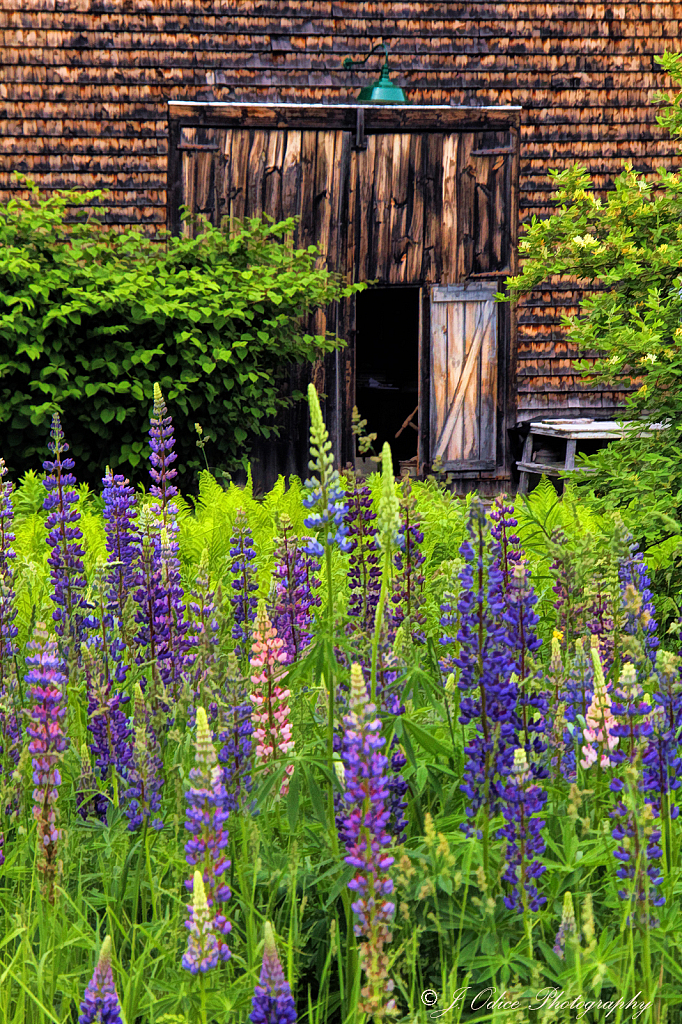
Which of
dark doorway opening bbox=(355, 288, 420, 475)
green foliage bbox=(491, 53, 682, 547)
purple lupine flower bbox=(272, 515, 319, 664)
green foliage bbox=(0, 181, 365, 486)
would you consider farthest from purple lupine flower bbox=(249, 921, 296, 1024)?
dark doorway opening bbox=(355, 288, 420, 475)

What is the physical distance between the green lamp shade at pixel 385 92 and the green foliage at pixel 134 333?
4.62 feet

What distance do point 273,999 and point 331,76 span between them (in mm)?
10160

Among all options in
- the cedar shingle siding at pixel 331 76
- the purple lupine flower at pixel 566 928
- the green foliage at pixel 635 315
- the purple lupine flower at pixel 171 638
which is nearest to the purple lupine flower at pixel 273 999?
the purple lupine flower at pixel 566 928

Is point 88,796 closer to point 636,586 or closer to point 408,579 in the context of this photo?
point 408,579

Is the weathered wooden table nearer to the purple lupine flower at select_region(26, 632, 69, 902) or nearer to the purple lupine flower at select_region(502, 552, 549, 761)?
the purple lupine flower at select_region(502, 552, 549, 761)

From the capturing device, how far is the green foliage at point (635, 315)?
209 inches

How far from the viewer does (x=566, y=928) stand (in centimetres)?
211

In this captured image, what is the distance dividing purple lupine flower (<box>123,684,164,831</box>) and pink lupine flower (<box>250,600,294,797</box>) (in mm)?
268

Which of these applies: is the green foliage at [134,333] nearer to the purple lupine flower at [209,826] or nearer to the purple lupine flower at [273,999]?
the purple lupine flower at [209,826]

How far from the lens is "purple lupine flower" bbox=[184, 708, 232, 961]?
1946 mm

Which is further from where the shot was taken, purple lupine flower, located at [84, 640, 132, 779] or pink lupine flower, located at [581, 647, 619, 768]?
purple lupine flower, located at [84, 640, 132, 779]

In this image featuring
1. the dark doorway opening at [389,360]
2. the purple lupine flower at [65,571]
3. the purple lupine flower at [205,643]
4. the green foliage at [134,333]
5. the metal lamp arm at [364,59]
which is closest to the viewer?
the purple lupine flower at [205,643]

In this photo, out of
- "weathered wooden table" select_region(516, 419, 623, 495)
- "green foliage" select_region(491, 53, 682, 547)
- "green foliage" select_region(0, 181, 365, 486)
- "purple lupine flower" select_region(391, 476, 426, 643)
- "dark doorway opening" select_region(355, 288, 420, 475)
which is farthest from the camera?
"dark doorway opening" select_region(355, 288, 420, 475)

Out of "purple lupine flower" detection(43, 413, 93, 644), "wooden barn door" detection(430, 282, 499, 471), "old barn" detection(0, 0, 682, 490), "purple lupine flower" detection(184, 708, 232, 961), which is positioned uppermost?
"old barn" detection(0, 0, 682, 490)
